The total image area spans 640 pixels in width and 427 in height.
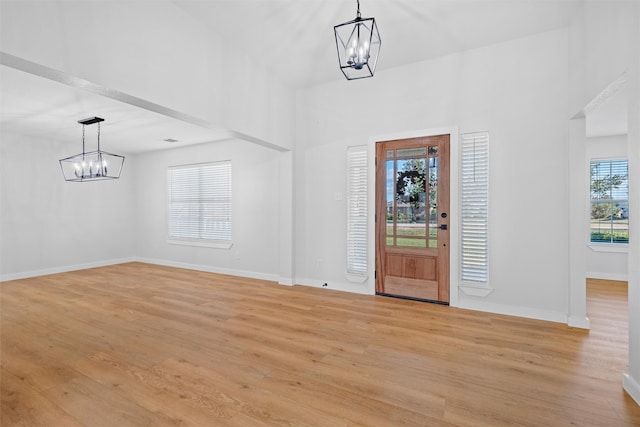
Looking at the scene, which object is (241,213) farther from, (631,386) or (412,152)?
(631,386)

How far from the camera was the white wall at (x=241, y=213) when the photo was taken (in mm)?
5602

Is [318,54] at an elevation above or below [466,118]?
above

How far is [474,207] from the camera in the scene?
12.4 ft

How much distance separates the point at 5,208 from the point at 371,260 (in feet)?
22.5

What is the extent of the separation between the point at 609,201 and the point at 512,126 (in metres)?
4.11

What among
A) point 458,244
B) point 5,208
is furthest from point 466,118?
point 5,208

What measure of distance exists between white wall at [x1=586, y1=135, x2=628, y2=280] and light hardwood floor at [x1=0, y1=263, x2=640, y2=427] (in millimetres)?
2109

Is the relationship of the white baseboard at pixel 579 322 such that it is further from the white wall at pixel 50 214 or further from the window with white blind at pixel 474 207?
the white wall at pixel 50 214

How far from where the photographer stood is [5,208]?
5.61 m

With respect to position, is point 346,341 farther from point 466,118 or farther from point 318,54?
point 318,54

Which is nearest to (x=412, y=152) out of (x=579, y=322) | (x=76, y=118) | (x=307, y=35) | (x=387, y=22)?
(x=387, y=22)

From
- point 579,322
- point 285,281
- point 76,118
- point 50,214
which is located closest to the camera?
point 579,322

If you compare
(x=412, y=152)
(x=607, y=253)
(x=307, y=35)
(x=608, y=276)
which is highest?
(x=307, y=35)

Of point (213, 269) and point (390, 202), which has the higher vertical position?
point (390, 202)
